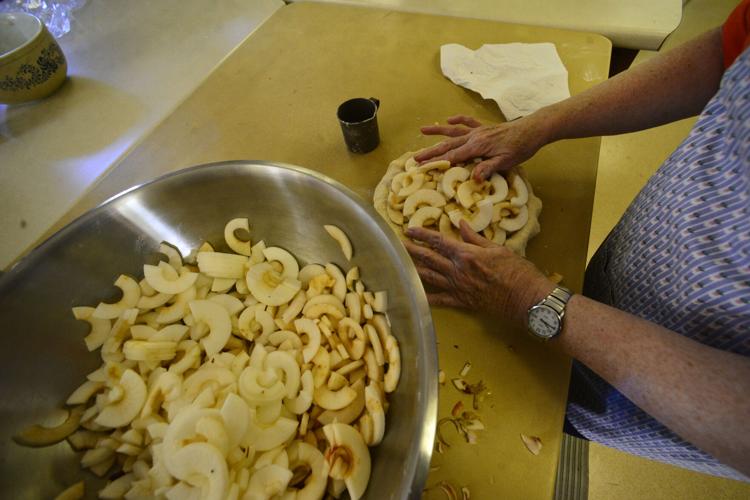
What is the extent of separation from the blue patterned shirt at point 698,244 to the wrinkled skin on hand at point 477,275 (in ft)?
0.59

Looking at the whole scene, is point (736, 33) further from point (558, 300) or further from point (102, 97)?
point (102, 97)

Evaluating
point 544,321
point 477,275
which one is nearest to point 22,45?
point 477,275

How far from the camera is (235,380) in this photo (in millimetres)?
629

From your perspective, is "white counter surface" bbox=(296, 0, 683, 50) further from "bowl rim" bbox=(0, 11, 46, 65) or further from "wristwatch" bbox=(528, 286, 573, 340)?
"wristwatch" bbox=(528, 286, 573, 340)

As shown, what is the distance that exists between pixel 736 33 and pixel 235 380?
101 cm

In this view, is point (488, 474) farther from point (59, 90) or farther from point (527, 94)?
point (59, 90)

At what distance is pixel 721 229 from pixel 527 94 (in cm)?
70

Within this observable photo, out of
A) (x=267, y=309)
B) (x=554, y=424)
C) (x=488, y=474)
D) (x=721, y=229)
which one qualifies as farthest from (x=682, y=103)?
(x=267, y=309)

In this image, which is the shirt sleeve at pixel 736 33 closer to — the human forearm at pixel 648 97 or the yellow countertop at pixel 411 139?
the human forearm at pixel 648 97

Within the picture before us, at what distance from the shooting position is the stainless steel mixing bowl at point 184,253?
54 centimetres

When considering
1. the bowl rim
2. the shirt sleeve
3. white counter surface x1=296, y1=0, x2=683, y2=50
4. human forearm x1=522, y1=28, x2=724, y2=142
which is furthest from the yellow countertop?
the bowl rim

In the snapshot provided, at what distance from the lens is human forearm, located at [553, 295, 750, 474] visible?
466 millimetres

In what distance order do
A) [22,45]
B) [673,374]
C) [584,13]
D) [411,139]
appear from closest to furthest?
[673,374] < [411,139] < [22,45] < [584,13]

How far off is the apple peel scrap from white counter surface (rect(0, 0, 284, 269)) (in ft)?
1.94
